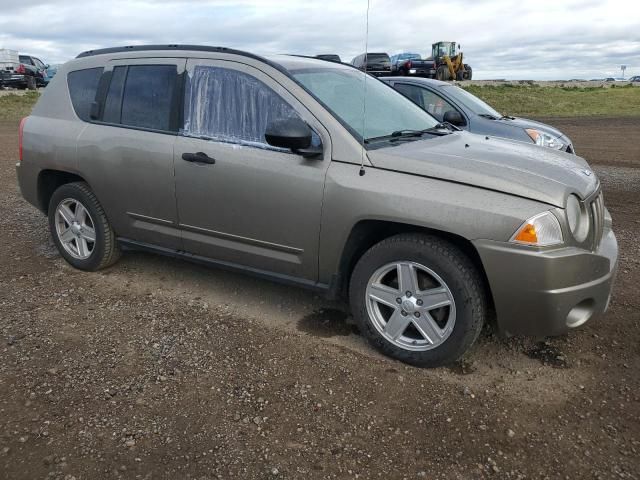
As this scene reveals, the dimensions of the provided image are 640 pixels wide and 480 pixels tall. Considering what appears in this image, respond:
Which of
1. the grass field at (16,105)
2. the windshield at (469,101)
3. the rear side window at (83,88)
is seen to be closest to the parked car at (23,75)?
the grass field at (16,105)

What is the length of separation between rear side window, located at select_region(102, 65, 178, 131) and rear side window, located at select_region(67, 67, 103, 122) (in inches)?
7.7

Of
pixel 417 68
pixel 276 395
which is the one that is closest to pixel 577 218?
pixel 276 395

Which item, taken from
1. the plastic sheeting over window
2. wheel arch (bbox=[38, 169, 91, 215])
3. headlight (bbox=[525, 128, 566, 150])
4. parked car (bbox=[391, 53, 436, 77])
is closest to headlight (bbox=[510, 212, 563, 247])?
the plastic sheeting over window

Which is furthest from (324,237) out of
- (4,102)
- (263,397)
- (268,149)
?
(4,102)

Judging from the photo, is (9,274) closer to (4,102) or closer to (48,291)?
(48,291)

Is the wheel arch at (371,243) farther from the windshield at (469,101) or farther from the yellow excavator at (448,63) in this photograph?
the yellow excavator at (448,63)

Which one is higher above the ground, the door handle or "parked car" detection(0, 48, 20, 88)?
"parked car" detection(0, 48, 20, 88)

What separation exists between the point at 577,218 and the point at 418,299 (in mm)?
976

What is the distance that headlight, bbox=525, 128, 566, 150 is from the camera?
7.97 meters

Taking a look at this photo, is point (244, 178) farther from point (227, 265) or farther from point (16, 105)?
point (16, 105)

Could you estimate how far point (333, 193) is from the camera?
343 centimetres

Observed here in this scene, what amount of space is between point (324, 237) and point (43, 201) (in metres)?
2.95

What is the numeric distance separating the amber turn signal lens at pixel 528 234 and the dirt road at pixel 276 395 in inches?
34.2

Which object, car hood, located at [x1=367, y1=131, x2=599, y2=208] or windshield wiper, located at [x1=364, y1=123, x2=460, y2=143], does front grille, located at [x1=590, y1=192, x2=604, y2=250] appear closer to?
car hood, located at [x1=367, y1=131, x2=599, y2=208]
